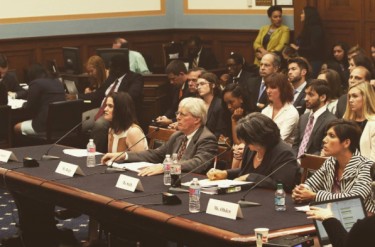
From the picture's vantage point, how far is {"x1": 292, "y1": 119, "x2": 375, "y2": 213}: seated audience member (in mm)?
5891

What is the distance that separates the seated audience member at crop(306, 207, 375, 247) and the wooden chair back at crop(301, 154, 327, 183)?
159cm

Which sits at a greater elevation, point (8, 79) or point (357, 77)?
point (357, 77)

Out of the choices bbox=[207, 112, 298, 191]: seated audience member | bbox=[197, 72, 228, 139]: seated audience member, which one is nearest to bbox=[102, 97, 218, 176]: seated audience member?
bbox=[207, 112, 298, 191]: seated audience member

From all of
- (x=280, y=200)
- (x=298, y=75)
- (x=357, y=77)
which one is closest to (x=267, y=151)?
(x=280, y=200)

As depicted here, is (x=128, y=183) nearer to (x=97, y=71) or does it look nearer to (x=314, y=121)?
(x=314, y=121)

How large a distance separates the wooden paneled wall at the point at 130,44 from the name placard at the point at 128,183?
8130mm

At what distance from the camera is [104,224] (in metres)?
7.16

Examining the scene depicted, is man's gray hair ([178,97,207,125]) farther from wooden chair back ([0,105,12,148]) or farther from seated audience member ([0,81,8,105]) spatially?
seated audience member ([0,81,8,105])

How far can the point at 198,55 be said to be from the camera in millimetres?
14250

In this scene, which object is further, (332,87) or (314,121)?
(332,87)

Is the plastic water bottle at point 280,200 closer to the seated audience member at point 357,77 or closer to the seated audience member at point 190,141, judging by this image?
the seated audience member at point 190,141

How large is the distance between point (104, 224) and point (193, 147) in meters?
0.93

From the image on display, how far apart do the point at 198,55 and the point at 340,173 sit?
328 inches

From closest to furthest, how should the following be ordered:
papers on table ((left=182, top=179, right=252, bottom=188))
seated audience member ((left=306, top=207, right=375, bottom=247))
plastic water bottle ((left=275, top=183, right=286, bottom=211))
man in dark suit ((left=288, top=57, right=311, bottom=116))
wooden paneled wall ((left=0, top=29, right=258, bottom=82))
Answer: seated audience member ((left=306, top=207, right=375, bottom=247)) → plastic water bottle ((left=275, top=183, right=286, bottom=211)) → papers on table ((left=182, top=179, right=252, bottom=188)) → man in dark suit ((left=288, top=57, right=311, bottom=116)) → wooden paneled wall ((left=0, top=29, right=258, bottom=82))
